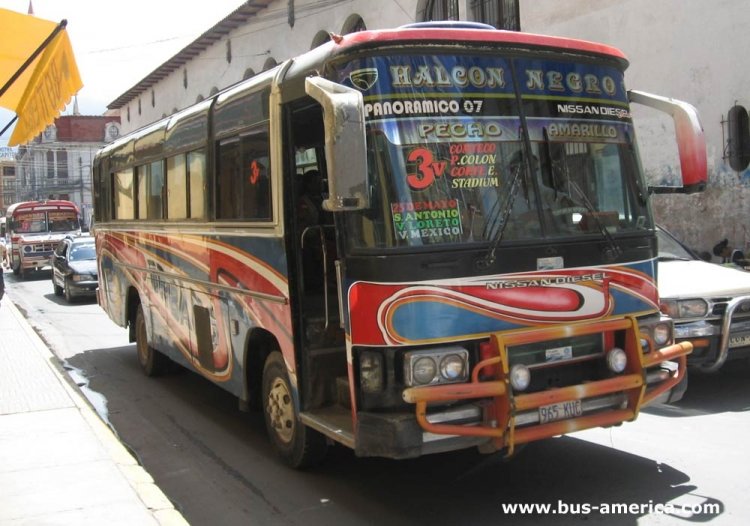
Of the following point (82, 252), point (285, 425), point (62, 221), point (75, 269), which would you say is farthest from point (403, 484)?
point (62, 221)

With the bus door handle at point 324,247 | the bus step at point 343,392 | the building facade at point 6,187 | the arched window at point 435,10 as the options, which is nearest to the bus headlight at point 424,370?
the bus step at point 343,392

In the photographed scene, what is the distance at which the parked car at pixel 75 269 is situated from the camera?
1986 cm

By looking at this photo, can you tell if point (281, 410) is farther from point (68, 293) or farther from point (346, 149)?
point (68, 293)

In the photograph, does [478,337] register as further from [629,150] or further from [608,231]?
[629,150]

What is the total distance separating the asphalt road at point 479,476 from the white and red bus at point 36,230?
2304 centimetres

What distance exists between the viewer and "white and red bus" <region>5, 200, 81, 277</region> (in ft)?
94.8

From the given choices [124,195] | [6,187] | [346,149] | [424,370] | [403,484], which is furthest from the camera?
[6,187]

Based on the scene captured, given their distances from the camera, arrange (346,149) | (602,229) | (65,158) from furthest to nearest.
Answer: (65,158)
(602,229)
(346,149)

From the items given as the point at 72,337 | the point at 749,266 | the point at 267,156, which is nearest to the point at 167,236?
the point at 267,156

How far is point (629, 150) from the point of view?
5.46 meters

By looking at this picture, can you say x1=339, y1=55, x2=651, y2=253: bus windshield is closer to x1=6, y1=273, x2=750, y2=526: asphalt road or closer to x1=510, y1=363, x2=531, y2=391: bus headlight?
x1=510, y1=363, x2=531, y2=391: bus headlight

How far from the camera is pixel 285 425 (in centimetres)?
605

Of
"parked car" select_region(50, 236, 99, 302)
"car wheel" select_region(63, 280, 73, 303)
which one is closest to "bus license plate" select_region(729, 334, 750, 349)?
"parked car" select_region(50, 236, 99, 302)

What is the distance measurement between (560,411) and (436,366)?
2.76 ft
